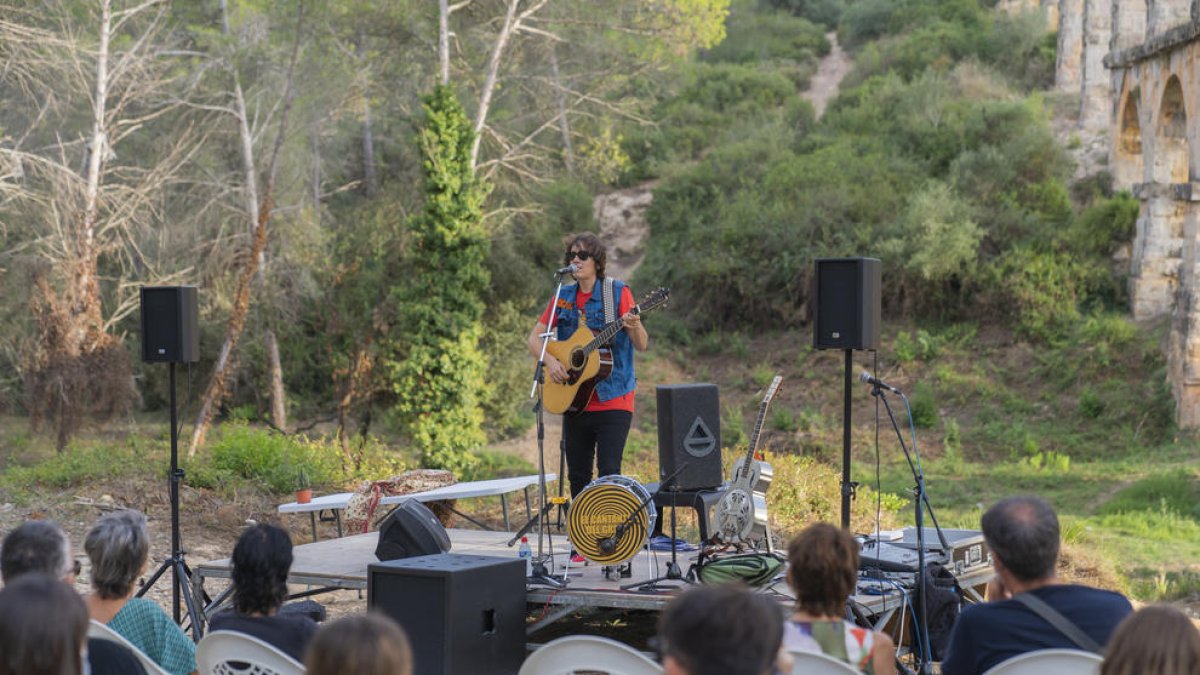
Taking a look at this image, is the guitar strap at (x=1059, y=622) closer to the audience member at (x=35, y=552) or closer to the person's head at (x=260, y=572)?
the person's head at (x=260, y=572)

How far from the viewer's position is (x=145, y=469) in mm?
11766

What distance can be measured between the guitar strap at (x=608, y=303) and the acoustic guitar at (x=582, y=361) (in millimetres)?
91

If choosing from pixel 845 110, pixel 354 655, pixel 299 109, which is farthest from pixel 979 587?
pixel 845 110

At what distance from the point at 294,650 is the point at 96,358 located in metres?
12.3

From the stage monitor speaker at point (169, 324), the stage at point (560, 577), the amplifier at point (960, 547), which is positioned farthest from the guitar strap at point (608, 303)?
the stage monitor speaker at point (169, 324)

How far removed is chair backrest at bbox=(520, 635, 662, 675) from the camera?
3.24 m

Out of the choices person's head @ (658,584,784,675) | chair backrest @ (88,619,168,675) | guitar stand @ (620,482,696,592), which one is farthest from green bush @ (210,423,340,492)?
person's head @ (658,584,784,675)

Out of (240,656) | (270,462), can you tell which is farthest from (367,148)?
(240,656)

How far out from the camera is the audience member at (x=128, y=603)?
3789mm

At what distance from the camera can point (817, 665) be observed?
3199mm

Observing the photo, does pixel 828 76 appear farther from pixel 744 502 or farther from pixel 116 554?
pixel 116 554

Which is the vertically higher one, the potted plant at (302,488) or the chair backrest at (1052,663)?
the chair backrest at (1052,663)

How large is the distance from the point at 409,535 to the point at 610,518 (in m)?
0.99

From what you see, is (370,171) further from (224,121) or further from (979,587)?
(979,587)
